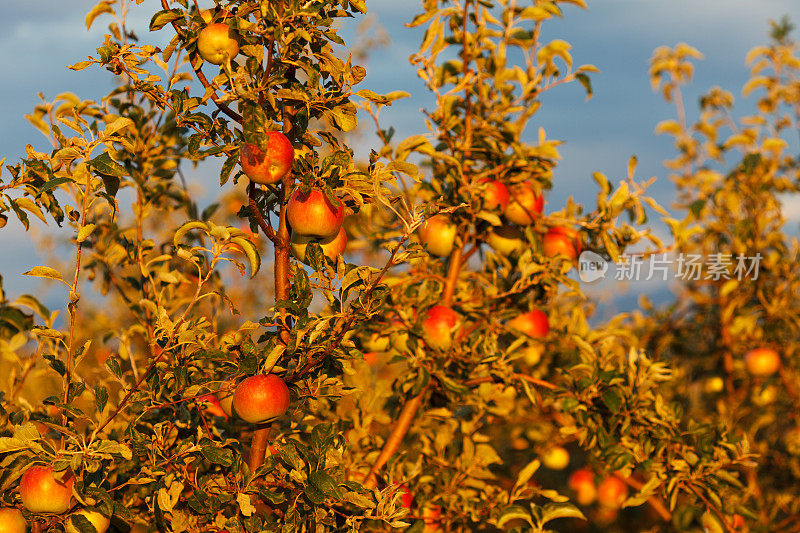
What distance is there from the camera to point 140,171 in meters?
2.90

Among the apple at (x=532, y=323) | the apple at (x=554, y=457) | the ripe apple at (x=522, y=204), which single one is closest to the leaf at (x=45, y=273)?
the ripe apple at (x=522, y=204)

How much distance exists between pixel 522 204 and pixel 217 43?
1.43m

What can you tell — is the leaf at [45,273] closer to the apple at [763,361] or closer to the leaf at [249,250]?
the leaf at [249,250]

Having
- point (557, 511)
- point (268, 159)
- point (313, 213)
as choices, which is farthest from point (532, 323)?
point (268, 159)

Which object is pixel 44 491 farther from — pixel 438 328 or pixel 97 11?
pixel 97 11

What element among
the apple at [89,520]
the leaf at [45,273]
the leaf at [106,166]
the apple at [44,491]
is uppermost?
the leaf at [106,166]

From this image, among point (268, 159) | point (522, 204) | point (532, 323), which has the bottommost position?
point (532, 323)

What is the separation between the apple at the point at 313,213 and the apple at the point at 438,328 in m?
0.75

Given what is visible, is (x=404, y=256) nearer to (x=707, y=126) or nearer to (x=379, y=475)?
(x=379, y=475)

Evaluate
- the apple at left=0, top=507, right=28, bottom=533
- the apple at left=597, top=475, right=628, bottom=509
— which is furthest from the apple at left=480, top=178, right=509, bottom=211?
the apple at left=597, top=475, right=628, bottom=509

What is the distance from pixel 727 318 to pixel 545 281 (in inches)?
84.7

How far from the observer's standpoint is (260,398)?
1739mm

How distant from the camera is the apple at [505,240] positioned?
286 cm

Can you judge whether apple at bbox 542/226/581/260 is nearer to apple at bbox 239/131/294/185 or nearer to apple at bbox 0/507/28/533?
apple at bbox 239/131/294/185
